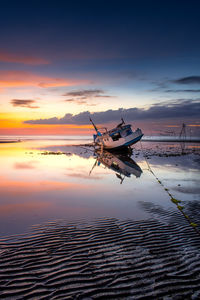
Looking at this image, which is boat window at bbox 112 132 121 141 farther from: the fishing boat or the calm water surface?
the calm water surface

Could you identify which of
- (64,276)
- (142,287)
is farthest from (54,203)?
(142,287)

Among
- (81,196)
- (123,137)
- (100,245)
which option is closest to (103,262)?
(100,245)

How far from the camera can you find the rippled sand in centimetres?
432

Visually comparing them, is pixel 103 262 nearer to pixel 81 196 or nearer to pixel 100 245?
pixel 100 245

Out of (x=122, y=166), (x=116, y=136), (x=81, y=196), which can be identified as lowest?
(x=81, y=196)

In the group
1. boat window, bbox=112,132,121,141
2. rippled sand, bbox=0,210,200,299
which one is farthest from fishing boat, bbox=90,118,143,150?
rippled sand, bbox=0,210,200,299

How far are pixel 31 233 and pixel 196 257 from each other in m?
5.47

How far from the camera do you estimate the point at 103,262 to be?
5.32 meters

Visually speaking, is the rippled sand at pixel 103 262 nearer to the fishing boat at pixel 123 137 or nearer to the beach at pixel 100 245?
the beach at pixel 100 245

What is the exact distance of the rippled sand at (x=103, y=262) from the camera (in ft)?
14.2

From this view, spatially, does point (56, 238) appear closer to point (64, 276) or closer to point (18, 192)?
point (64, 276)

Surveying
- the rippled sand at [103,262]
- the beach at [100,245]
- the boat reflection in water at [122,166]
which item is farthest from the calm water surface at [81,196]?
the rippled sand at [103,262]

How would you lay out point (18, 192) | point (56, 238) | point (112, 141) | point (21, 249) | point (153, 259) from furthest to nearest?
point (112, 141) < point (18, 192) < point (56, 238) < point (21, 249) < point (153, 259)

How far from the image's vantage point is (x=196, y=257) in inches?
221
